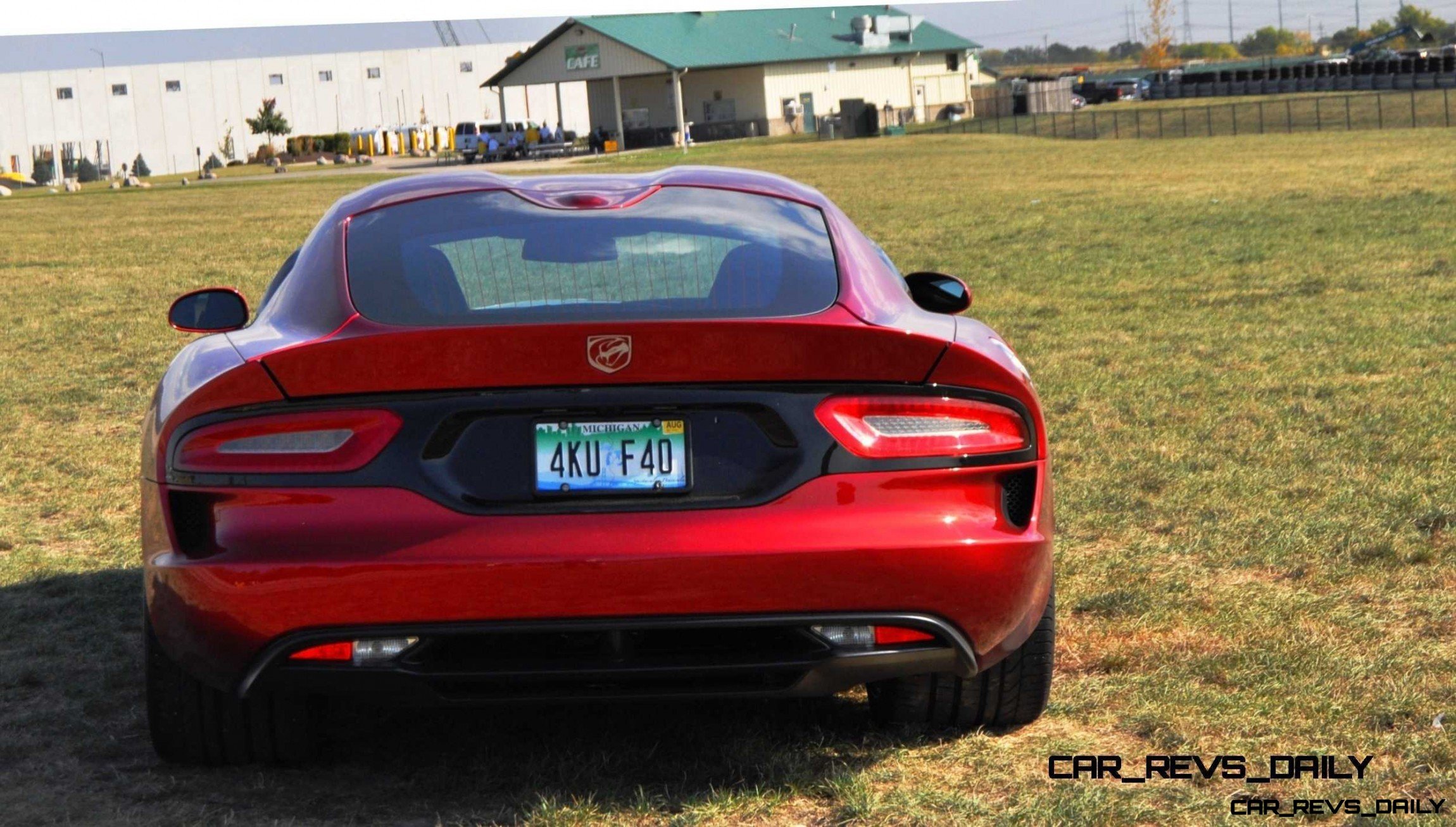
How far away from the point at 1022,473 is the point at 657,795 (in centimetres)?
110

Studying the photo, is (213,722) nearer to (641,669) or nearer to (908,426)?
(641,669)

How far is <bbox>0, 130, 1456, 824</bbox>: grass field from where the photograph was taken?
12.8ft

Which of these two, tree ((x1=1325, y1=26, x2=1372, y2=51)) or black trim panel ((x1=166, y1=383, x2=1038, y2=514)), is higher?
tree ((x1=1325, y1=26, x2=1372, y2=51))

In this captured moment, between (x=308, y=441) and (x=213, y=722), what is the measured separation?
2.88 feet

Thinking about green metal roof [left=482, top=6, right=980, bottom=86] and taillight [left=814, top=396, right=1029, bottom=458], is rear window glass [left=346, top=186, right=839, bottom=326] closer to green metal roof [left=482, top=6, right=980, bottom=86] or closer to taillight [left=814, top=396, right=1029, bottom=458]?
taillight [left=814, top=396, right=1029, bottom=458]

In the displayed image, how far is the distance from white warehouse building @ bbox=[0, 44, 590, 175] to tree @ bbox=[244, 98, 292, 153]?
2288 millimetres

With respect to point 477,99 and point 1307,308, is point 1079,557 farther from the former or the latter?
point 477,99

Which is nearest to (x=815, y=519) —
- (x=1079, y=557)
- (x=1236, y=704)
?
(x=1236, y=704)

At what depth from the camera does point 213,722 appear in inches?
157

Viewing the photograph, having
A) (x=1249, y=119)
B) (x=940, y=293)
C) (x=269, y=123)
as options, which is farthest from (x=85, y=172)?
(x=940, y=293)

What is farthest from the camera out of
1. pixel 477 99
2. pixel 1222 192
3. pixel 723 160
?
pixel 477 99

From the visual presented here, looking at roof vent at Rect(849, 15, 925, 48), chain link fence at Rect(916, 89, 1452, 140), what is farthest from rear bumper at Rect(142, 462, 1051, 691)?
roof vent at Rect(849, 15, 925, 48)

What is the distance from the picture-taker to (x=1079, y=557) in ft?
19.8

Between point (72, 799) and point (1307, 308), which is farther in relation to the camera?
point (1307, 308)
